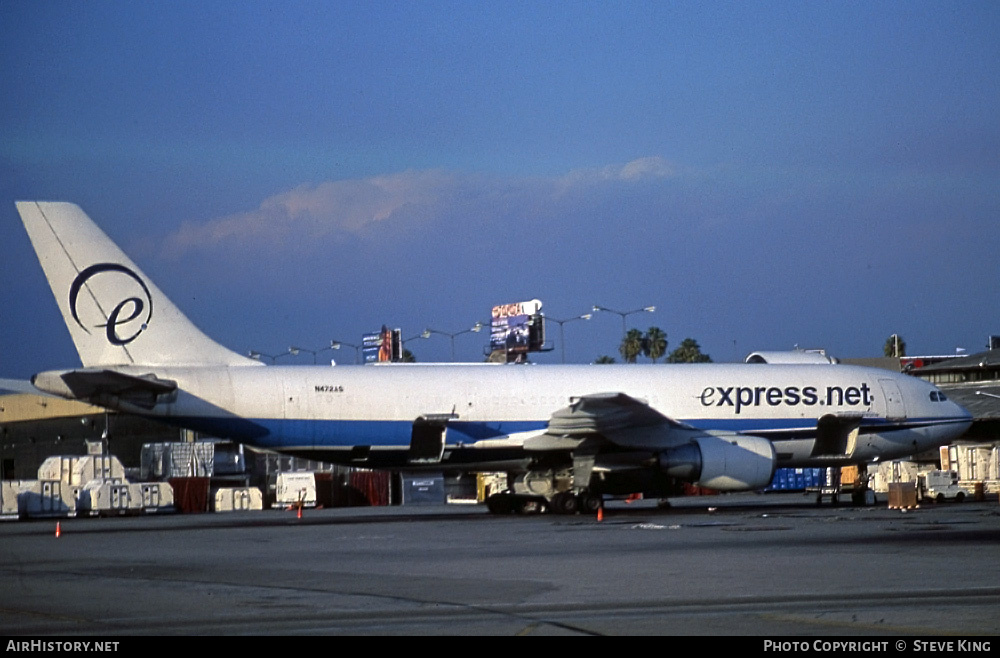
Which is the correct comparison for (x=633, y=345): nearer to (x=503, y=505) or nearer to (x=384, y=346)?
(x=384, y=346)

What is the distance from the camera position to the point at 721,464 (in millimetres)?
33062

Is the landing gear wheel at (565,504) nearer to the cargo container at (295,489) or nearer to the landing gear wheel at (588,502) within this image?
the landing gear wheel at (588,502)

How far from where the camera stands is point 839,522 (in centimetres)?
2681

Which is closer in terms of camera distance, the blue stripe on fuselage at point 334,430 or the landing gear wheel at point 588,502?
the blue stripe on fuselage at point 334,430

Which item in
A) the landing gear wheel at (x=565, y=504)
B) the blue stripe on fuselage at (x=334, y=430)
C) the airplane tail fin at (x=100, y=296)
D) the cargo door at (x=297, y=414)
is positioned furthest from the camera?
the landing gear wheel at (x=565, y=504)

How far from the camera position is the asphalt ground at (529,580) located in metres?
11.2

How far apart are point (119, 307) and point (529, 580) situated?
19603 millimetres

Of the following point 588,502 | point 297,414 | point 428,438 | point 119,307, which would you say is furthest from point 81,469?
point 588,502

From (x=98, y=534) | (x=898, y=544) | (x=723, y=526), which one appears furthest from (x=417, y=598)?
(x=98, y=534)

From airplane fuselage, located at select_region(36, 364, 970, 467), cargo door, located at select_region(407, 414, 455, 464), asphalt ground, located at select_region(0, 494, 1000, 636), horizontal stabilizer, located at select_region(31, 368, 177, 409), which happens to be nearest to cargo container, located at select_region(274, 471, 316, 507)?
airplane fuselage, located at select_region(36, 364, 970, 467)

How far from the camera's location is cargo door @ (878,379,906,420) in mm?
37688

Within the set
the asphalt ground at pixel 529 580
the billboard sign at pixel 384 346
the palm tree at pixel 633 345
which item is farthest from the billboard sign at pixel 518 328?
the asphalt ground at pixel 529 580

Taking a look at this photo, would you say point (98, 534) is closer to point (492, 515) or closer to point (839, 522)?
point (492, 515)

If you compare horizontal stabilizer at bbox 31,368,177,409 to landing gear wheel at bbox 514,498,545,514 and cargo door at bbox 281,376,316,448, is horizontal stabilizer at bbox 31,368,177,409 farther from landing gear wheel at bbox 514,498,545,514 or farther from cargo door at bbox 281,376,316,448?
landing gear wheel at bbox 514,498,545,514
